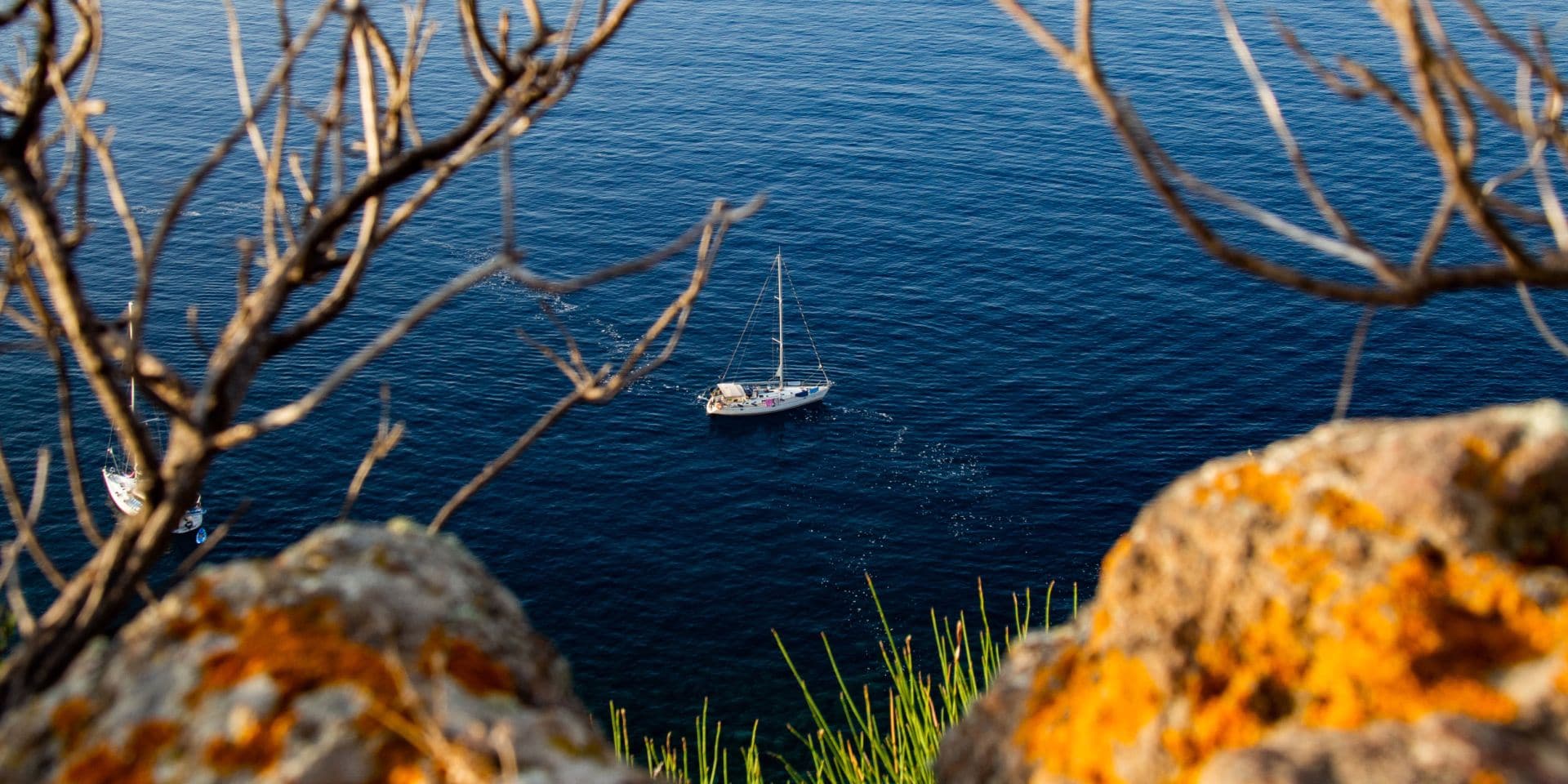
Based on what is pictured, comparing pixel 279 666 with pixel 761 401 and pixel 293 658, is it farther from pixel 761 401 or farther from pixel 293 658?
pixel 761 401

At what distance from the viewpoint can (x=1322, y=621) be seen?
3.76 meters

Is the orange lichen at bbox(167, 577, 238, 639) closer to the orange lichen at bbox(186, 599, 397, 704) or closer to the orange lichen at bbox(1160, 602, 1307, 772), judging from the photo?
the orange lichen at bbox(186, 599, 397, 704)

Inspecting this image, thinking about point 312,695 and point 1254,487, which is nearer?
point 312,695

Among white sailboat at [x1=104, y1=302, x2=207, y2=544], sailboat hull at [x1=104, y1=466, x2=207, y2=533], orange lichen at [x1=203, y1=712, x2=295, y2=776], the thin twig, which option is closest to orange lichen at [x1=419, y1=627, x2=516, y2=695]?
orange lichen at [x1=203, y1=712, x2=295, y2=776]

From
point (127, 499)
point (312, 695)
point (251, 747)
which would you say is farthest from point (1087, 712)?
point (127, 499)

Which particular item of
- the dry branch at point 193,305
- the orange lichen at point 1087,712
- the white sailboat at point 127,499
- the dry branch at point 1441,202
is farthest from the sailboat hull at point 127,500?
the dry branch at point 1441,202

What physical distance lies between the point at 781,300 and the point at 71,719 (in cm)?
7069

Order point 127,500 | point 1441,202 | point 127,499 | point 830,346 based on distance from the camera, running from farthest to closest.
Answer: point 830,346 → point 127,499 → point 127,500 → point 1441,202

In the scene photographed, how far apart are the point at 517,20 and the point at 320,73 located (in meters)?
22.0

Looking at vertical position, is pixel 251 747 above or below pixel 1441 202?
below

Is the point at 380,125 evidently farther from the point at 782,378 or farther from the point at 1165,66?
the point at 1165,66

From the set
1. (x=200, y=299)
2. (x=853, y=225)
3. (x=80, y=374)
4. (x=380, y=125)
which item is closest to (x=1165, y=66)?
(x=853, y=225)

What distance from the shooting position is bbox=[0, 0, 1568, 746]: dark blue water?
2226 inches

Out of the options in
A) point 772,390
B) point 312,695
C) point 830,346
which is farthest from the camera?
point 830,346
